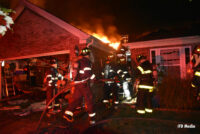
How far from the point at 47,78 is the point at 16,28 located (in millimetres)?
5677

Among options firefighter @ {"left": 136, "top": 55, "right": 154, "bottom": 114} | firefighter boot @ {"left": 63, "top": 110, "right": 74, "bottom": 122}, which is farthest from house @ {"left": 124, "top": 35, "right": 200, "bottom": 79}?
firefighter boot @ {"left": 63, "top": 110, "right": 74, "bottom": 122}

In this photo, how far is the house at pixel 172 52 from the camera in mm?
8836

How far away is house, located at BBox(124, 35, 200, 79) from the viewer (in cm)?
884

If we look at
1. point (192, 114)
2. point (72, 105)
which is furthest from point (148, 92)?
point (72, 105)

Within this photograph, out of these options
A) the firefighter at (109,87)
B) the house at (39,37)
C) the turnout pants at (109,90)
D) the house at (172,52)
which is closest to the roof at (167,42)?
the house at (172,52)

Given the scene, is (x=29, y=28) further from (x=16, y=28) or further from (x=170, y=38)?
(x=170, y=38)

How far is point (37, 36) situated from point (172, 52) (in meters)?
8.54

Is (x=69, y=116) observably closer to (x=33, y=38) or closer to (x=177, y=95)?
(x=177, y=95)

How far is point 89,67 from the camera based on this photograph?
167 inches

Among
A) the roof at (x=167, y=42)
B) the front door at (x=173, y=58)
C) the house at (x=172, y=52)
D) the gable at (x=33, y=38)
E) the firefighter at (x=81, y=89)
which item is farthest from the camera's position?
the front door at (x=173, y=58)

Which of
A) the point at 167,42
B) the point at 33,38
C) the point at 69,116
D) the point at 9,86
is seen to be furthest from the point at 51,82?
the point at 167,42

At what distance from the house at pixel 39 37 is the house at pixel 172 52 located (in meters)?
3.36

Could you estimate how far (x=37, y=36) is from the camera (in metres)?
8.18

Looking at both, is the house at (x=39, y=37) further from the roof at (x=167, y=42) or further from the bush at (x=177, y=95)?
the bush at (x=177, y=95)
